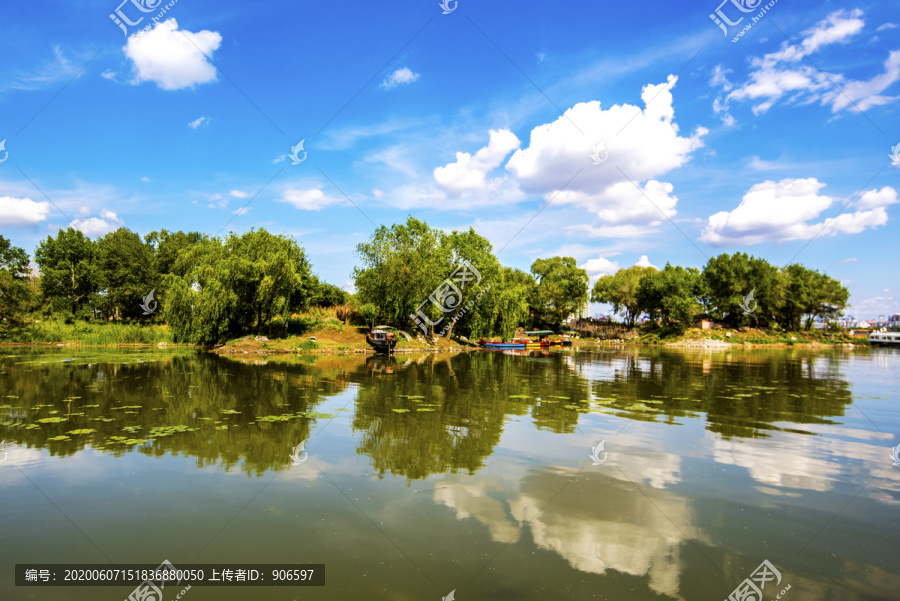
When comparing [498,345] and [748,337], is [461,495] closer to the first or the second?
[498,345]

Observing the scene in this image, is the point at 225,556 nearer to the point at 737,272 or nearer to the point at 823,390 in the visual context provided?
the point at 823,390

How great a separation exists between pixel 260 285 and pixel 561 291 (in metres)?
67.0

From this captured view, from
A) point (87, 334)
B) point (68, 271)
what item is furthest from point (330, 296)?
point (68, 271)

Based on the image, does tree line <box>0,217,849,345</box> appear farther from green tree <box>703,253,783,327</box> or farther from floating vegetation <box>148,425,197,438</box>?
floating vegetation <box>148,425,197,438</box>

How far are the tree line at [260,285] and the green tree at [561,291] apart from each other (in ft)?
30.3

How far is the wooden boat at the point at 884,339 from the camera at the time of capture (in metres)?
93.0

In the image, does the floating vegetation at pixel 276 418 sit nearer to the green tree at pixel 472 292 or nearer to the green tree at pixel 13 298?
the green tree at pixel 472 292

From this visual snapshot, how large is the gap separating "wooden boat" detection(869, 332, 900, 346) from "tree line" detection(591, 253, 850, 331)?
772cm

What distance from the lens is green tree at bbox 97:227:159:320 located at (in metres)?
62.5

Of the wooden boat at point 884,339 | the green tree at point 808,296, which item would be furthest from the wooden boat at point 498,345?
the wooden boat at point 884,339

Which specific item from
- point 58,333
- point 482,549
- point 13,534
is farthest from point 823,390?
point 58,333

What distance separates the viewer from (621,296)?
346ft

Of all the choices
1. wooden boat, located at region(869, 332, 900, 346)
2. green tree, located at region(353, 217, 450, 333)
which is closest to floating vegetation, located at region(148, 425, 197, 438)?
green tree, located at region(353, 217, 450, 333)

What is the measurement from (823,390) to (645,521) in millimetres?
21967
